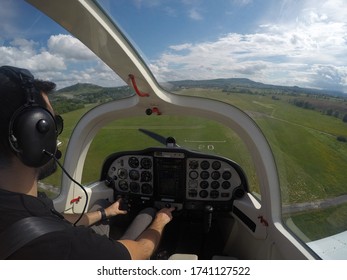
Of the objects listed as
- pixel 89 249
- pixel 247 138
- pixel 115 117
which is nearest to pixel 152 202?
pixel 115 117

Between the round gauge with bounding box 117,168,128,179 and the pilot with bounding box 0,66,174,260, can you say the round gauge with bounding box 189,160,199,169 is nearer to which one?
the round gauge with bounding box 117,168,128,179

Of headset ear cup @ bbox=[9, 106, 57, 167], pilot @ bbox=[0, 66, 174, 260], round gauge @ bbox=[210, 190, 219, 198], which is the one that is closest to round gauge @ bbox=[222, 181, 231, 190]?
round gauge @ bbox=[210, 190, 219, 198]

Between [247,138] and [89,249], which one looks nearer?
[89,249]

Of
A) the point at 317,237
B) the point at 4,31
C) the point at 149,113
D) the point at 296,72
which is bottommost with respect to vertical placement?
the point at 317,237

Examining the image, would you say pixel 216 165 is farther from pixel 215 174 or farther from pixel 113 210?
pixel 113 210

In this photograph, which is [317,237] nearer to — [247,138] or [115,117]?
[247,138]

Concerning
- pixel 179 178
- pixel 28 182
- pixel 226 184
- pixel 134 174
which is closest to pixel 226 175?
pixel 226 184
